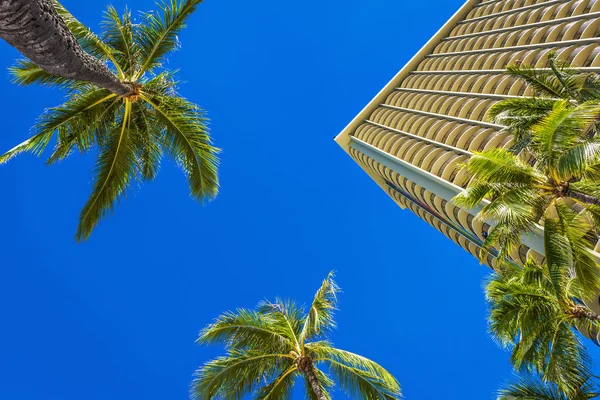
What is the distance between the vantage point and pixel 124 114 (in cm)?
1418

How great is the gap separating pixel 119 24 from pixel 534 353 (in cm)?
1709

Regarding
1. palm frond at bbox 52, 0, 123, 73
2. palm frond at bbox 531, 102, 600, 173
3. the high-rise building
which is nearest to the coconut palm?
palm frond at bbox 531, 102, 600, 173

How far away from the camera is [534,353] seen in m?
15.1

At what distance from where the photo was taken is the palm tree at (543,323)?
13680mm

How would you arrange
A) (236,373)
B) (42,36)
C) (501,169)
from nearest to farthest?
(42,36) → (501,169) → (236,373)

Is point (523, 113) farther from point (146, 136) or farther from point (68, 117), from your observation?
point (68, 117)

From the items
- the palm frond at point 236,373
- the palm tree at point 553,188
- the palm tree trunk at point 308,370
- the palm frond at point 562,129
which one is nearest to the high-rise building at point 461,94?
the palm tree at point 553,188

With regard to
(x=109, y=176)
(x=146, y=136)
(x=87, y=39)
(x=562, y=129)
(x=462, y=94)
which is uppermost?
(x=462, y=94)

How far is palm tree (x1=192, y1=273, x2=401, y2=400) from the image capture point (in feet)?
49.3

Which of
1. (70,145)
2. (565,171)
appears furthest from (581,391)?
(70,145)

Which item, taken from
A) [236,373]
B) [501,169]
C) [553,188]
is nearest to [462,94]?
[553,188]

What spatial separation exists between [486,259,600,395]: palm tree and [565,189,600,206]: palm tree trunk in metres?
2.25

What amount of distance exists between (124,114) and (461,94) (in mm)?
42614

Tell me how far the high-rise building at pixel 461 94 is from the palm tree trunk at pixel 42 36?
2159 centimetres
